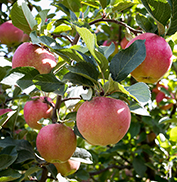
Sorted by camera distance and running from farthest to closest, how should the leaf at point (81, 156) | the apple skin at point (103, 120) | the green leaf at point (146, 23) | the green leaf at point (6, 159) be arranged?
the leaf at point (81, 156), the green leaf at point (6, 159), the green leaf at point (146, 23), the apple skin at point (103, 120)

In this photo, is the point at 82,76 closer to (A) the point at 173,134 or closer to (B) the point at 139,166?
(A) the point at 173,134

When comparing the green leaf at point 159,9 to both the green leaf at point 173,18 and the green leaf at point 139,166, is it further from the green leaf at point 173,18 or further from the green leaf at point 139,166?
the green leaf at point 139,166

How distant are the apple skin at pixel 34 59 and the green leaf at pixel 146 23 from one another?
1.37ft

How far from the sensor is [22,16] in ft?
2.94

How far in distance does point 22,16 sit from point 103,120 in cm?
57

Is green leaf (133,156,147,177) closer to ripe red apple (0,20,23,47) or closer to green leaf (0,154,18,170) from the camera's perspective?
green leaf (0,154,18,170)

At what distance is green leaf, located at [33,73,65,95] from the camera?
2.55ft

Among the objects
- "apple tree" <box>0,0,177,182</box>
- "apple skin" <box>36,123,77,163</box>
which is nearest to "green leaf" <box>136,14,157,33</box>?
"apple tree" <box>0,0,177,182</box>

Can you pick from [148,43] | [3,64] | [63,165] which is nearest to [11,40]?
[3,64]

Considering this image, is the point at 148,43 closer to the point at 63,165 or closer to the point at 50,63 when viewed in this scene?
the point at 50,63

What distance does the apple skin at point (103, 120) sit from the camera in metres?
0.69

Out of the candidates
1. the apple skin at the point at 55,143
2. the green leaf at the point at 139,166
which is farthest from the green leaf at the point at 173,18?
the green leaf at the point at 139,166

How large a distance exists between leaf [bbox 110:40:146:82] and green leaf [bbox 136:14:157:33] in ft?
0.73

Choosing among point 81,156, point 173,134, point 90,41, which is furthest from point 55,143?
point 173,134
